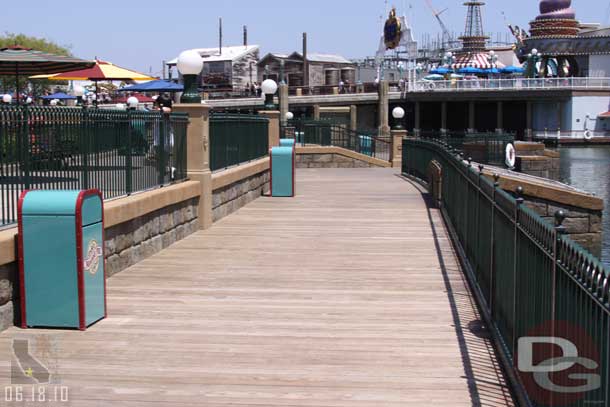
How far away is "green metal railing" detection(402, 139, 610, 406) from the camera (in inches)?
160

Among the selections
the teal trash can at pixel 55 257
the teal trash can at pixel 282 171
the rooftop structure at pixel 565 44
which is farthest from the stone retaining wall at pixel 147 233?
the rooftop structure at pixel 565 44

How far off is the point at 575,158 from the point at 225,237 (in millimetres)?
47819

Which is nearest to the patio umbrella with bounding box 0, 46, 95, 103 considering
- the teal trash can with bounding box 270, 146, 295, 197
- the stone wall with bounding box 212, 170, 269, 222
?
the stone wall with bounding box 212, 170, 269, 222

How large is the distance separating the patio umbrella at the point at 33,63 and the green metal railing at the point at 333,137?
671 inches

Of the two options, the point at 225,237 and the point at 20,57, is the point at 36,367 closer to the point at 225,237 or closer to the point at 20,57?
the point at 225,237

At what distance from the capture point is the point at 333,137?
3641 cm

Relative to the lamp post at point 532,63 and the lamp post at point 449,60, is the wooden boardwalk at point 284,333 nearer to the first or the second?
the lamp post at point 532,63

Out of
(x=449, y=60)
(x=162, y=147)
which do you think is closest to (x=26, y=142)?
(x=162, y=147)

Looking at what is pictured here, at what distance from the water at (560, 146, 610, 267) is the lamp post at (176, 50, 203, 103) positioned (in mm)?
10996

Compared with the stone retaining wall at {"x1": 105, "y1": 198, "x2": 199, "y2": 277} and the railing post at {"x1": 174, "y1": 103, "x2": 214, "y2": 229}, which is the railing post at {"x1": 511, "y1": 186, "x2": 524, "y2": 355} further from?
the railing post at {"x1": 174, "y1": 103, "x2": 214, "y2": 229}

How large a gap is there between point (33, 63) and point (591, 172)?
3627cm

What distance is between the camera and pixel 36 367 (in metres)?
6.47

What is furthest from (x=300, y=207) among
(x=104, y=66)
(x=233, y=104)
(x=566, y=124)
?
(x=566, y=124)

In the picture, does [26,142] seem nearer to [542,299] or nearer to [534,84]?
[542,299]
